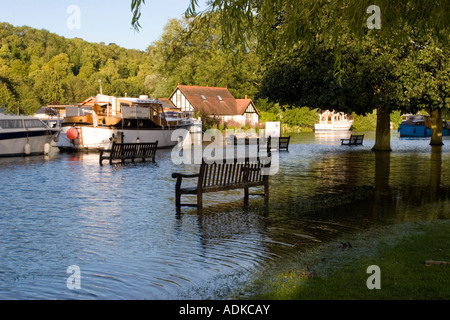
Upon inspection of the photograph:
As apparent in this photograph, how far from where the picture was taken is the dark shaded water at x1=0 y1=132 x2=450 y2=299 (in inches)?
303

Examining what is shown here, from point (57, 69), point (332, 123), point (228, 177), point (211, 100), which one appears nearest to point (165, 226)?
point (228, 177)

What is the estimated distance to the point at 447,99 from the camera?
35.2 meters

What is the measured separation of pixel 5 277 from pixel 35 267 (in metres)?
0.64

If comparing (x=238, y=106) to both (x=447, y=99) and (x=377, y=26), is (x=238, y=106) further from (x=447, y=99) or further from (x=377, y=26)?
(x=377, y=26)

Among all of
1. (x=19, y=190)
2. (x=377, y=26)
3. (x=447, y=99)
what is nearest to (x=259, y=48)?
(x=377, y=26)

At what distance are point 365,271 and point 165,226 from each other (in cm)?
542

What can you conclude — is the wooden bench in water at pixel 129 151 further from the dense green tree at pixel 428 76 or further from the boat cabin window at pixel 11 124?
the dense green tree at pixel 428 76

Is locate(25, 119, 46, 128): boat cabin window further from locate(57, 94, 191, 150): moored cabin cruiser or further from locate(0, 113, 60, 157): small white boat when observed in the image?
locate(57, 94, 191, 150): moored cabin cruiser

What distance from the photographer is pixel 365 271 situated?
746 cm

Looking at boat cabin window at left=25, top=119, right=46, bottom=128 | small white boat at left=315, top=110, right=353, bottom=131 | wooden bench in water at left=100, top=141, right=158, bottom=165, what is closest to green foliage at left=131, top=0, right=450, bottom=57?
wooden bench in water at left=100, top=141, right=158, bottom=165

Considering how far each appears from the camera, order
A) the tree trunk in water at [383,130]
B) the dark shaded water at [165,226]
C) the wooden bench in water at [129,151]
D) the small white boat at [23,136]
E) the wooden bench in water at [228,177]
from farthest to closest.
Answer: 1. the tree trunk in water at [383,130]
2. the small white boat at [23,136]
3. the wooden bench in water at [129,151]
4. the wooden bench in water at [228,177]
5. the dark shaded water at [165,226]

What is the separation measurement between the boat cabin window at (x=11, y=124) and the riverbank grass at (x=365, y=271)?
34.3 meters

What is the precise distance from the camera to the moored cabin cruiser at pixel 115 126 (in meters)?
45.3

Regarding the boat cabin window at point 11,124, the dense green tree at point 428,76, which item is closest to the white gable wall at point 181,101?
the boat cabin window at point 11,124
